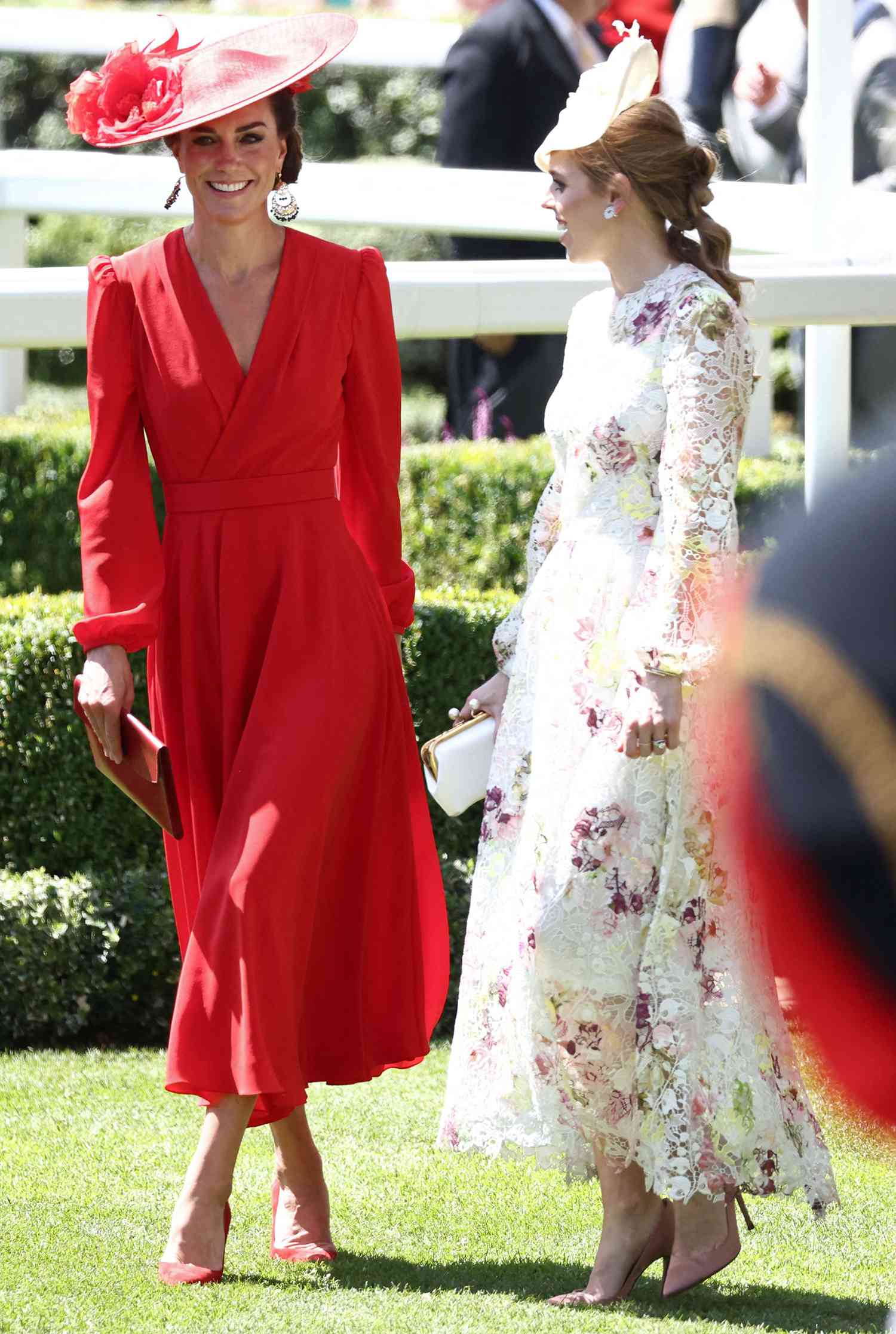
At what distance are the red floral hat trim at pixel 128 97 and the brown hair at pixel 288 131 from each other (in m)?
0.08

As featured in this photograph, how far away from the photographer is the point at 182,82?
3.58 meters

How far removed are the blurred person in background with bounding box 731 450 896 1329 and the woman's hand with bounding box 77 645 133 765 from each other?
8.00ft

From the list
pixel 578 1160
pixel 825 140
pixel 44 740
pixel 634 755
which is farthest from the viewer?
pixel 825 140

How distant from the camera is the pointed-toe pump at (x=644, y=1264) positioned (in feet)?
11.3

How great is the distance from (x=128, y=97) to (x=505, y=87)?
17.1 ft

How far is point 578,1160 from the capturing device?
11.5ft

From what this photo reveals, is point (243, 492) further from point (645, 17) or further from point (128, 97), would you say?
point (645, 17)

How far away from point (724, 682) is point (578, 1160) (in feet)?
7.90

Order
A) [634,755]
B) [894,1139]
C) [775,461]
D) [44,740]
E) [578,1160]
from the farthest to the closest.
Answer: [775,461]
[44,740]
[578,1160]
[634,755]
[894,1139]

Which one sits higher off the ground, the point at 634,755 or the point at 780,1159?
the point at 634,755

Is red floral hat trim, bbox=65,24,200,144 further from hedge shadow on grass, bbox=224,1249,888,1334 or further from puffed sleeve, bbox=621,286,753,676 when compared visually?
hedge shadow on grass, bbox=224,1249,888,1334

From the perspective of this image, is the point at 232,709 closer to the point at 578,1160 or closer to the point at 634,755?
the point at 634,755

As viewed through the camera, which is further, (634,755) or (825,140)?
(825,140)

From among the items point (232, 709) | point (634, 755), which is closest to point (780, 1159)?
point (634, 755)
